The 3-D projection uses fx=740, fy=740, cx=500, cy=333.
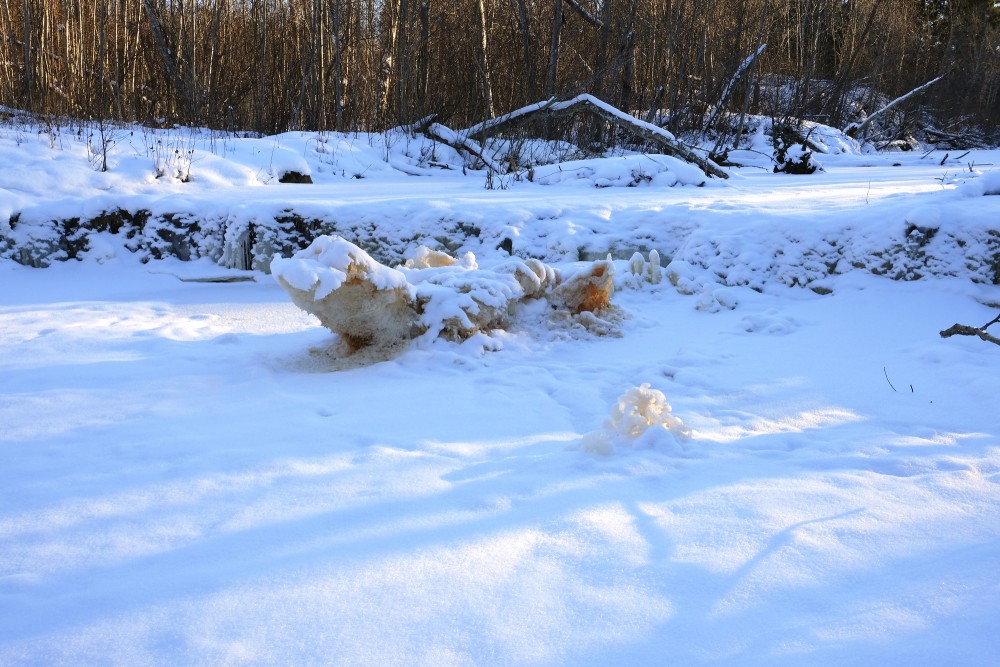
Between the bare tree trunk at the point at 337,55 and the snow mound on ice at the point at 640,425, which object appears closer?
the snow mound on ice at the point at 640,425

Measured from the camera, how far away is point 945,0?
2294cm

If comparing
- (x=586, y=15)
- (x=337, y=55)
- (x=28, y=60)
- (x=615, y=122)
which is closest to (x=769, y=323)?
(x=615, y=122)

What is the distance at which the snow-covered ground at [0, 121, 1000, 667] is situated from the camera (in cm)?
136

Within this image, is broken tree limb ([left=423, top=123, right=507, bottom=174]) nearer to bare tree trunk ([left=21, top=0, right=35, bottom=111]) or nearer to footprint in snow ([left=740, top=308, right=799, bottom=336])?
bare tree trunk ([left=21, top=0, right=35, bottom=111])

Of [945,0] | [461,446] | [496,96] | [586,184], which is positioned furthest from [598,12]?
[945,0]

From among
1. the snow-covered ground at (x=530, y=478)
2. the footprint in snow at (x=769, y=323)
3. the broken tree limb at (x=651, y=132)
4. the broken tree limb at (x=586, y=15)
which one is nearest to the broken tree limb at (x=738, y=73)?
the broken tree limb at (x=586, y=15)

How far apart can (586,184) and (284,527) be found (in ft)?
19.5

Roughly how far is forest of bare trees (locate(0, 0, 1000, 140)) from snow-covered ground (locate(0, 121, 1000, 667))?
6.13 meters

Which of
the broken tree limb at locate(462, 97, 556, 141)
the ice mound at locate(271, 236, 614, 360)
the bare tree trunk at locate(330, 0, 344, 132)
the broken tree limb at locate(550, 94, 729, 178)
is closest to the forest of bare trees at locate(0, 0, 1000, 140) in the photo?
the bare tree trunk at locate(330, 0, 344, 132)

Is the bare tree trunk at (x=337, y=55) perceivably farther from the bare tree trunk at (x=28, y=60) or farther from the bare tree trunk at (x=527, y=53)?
the bare tree trunk at (x=28, y=60)

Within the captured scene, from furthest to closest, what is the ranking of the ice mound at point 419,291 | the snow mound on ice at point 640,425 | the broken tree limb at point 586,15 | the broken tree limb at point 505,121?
1. the broken tree limb at point 586,15
2. the broken tree limb at point 505,121
3. the ice mound at point 419,291
4. the snow mound on ice at point 640,425

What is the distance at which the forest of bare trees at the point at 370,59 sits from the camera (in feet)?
30.2

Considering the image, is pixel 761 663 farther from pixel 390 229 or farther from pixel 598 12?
pixel 598 12

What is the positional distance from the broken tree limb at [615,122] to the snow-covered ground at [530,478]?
3545mm
